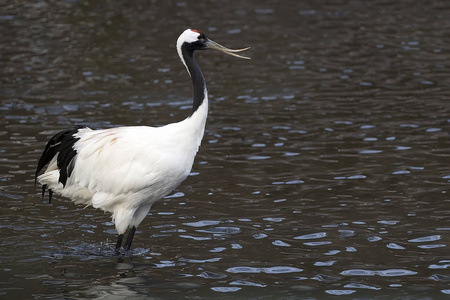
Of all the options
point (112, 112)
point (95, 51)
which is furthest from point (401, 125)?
point (95, 51)

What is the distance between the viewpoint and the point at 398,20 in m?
20.5

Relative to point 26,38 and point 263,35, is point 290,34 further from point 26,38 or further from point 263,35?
point 26,38

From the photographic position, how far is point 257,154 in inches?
459

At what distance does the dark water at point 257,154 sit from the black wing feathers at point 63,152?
742mm

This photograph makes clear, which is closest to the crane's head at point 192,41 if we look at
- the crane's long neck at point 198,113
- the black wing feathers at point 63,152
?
the crane's long neck at point 198,113

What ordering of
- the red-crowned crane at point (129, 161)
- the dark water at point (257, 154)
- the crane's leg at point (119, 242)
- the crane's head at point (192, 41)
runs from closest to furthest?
the dark water at point (257, 154) → the red-crowned crane at point (129, 161) → the crane's leg at point (119, 242) → the crane's head at point (192, 41)

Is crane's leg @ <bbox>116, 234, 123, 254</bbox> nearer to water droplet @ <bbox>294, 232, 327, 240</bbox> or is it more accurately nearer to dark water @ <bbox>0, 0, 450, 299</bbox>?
dark water @ <bbox>0, 0, 450, 299</bbox>

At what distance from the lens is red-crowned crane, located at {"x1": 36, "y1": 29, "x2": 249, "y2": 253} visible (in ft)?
26.7

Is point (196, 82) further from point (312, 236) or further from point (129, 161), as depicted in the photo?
point (312, 236)

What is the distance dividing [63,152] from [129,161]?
2.86 ft

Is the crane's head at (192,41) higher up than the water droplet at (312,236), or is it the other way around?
the crane's head at (192,41)

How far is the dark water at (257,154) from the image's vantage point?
788 cm

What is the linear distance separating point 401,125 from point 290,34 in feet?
23.5

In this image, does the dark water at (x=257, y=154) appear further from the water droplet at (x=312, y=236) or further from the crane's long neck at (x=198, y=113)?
the crane's long neck at (x=198, y=113)
